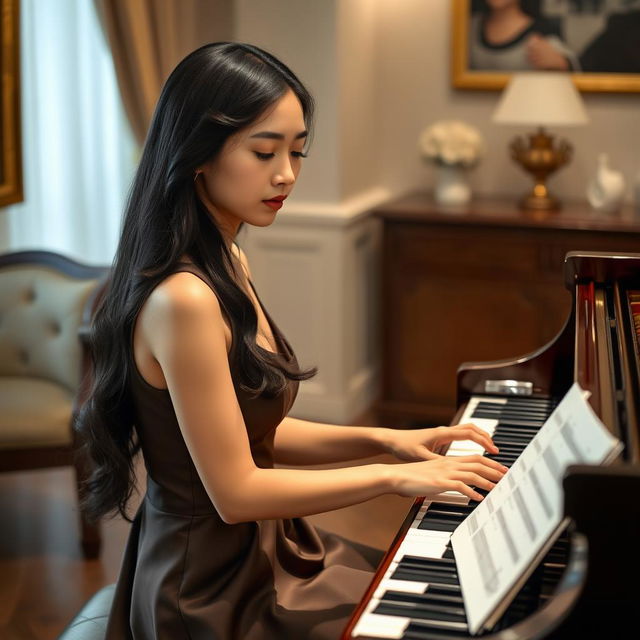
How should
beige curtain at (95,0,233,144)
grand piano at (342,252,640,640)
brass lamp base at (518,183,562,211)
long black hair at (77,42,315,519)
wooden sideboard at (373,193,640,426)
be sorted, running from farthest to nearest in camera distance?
brass lamp base at (518,183,562,211), wooden sideboard at (373,193,640,426), beige curtain at (95,0,233,144), long black hair at (77,42,315,519), grand piano at (342,252,640,640)

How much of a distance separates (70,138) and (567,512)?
3810 mm

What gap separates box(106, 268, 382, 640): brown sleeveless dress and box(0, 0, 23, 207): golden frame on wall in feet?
8.18

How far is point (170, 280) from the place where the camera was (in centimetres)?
171

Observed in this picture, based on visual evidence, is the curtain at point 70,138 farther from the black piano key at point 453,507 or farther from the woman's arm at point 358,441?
the black piano key at point 453,507

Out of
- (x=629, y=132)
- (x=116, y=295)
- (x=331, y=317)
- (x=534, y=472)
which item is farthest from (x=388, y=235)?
(x=534, y=472)

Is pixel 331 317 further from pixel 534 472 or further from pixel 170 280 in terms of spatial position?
pixel 534 472

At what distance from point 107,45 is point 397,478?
122 inches

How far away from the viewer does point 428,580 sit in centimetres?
153

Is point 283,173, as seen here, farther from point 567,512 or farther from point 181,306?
point 567,512

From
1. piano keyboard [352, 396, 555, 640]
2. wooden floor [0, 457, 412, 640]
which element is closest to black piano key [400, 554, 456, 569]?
piano keyboard [352, 396, 555, 640]

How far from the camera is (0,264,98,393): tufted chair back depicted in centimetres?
369

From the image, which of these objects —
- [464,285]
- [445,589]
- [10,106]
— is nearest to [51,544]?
[10,106]

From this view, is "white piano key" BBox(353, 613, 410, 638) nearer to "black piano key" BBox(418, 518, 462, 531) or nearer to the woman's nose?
"black piano key" BBox(418, 518, 462, 531)

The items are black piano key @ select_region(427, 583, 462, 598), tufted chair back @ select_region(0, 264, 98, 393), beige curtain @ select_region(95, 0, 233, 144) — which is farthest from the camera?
beige curtain @ select_region(95, 0, 233, 144)
